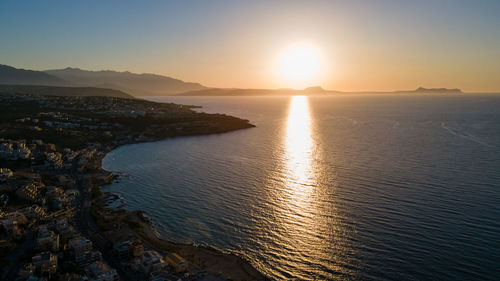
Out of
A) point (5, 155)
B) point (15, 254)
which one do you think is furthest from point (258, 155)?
point (5, 155)

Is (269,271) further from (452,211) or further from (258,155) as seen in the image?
(258,155)

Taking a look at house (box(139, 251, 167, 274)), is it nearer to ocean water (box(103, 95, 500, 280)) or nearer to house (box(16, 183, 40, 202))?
ocean water (box(103, 95, 500, 280))

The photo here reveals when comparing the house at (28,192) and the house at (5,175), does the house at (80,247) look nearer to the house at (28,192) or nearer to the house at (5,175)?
the house at (28,192)

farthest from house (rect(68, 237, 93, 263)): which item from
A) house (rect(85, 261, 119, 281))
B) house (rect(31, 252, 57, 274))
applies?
house (rect(85, 261, 119, 281))

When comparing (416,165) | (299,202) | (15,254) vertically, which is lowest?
(15,254)

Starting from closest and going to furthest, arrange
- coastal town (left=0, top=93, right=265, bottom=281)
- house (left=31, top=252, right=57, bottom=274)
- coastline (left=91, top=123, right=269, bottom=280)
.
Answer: house (left=31, top=252, right=57, bottom=274) → coastal town (left=0, top=93, right=265, bottom=281) → coastline (left=91, top=123, right=269, bottom=280)

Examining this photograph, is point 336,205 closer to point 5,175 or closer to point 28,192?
point 28,192
